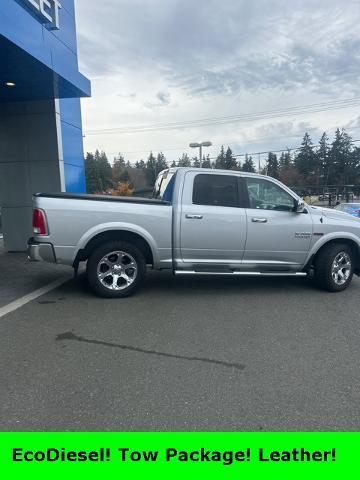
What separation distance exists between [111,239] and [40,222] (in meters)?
1.06

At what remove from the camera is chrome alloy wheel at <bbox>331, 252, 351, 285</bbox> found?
6387mm

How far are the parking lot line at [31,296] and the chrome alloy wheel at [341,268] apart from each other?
487 cm

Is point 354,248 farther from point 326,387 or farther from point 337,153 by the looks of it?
point 337,153

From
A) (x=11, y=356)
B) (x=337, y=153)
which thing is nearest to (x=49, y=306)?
(x=11, y=356)

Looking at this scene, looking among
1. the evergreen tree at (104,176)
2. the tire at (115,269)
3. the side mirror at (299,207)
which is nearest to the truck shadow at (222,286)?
the tire at (115,269)

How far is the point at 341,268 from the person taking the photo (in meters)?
6.45

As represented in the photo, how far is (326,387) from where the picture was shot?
3.29m

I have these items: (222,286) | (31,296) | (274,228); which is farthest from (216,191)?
(31,296)

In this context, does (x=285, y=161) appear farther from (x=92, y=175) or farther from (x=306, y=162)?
(x=92, y=175)

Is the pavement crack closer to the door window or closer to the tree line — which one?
the door window

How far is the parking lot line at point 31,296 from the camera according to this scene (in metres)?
5.37

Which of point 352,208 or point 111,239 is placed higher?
point 111,239

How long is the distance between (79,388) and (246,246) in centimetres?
367

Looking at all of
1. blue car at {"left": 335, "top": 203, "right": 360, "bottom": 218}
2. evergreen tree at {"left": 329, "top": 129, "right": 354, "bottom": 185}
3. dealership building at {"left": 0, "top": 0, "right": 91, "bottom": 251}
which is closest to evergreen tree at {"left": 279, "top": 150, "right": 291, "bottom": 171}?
evergreen tree at {"left": 329, "top": 129, "right": 354, "bottom": 185}
